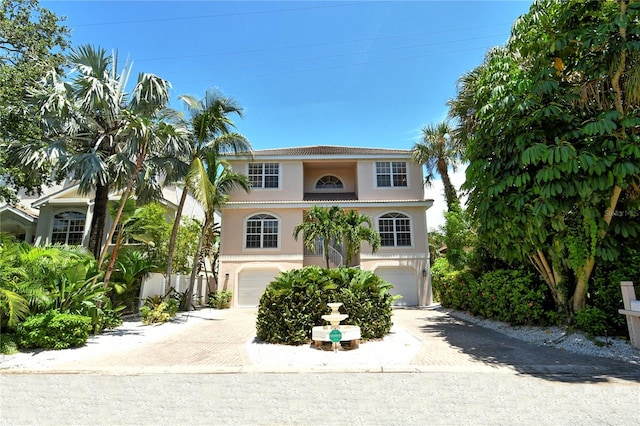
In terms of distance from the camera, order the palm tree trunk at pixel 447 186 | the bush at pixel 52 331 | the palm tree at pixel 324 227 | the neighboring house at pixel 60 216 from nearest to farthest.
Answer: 1. the bush at pixel 52 331
2. the palm tree at pixel 324 227
3. the neighboring house at pixel 60 216
4. the palm tree trunk at pixel 447 186

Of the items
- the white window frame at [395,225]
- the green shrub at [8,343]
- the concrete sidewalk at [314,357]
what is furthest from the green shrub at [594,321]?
the green shrub at [8,343]

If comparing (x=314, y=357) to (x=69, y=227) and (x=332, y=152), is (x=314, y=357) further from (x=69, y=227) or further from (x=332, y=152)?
(x=69, y=227)

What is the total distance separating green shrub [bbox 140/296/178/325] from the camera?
12836 millimetres

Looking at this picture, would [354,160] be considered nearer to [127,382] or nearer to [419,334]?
[419,334]

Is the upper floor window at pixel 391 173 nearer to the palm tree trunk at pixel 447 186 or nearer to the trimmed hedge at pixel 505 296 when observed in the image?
the palm tree trunk at pixel 447 186

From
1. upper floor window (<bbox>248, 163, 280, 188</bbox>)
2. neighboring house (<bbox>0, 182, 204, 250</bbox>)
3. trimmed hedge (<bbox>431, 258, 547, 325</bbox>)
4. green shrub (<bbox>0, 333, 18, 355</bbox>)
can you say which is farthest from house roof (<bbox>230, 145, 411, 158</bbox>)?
green shrub (<bbox>0, 333, 18, 355</bbox>)

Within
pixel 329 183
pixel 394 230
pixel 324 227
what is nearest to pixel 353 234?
pixel 324 227

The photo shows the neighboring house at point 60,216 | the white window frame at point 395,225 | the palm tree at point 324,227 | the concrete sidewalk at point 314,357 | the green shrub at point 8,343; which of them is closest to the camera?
the concrete sidewalk at point 314,357

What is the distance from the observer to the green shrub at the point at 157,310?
1284 cm

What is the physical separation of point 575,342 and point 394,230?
12265 mm

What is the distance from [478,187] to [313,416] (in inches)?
318

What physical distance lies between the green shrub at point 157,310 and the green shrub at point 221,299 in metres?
4.05

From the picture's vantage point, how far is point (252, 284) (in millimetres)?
19672

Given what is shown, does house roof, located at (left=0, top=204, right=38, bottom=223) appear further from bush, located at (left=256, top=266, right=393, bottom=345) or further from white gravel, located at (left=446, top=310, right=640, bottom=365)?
white gravel, located at (left=446, top=310, right=640, bottom=365)
